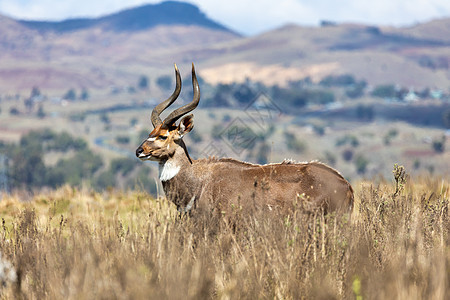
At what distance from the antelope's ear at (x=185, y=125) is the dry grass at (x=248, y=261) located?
79.7 inches

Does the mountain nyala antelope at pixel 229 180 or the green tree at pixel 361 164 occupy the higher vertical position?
the mountain nyala antelope at pixel 229 180

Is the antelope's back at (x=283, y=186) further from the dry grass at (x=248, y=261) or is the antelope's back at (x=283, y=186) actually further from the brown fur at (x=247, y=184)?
the dry grass at (x=248, y=261)

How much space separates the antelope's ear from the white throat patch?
53cm

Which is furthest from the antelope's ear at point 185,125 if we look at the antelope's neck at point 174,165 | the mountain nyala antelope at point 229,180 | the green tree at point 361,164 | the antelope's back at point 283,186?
the green tree at point 361,164

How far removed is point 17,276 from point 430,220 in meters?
5.66

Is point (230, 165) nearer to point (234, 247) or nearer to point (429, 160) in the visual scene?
point (234, 247)

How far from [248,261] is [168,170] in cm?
334

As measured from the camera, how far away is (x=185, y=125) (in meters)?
10.1

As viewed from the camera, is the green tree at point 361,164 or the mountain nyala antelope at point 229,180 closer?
the mountain nyala antelope at point 229,180

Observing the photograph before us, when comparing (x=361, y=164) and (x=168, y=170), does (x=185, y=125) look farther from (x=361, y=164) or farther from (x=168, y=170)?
(x=361, y=164)

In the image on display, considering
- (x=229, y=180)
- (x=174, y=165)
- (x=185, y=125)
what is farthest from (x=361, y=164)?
(x=229, y=180)

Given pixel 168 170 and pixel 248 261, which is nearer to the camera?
pixel 248 261

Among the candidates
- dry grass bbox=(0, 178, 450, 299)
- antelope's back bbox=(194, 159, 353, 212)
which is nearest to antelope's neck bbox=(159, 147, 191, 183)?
antelope's back bbox=(194, 159, 353, 212)

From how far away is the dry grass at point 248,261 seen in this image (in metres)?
5.75
